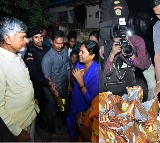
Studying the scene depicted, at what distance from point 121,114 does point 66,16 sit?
7382 millimetres

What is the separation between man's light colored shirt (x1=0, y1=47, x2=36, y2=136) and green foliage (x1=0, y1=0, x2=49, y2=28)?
11.7ft

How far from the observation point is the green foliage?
5861 mm

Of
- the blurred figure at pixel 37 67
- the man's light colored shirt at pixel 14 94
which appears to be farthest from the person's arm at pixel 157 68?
the blurred figure at pixel 37 67

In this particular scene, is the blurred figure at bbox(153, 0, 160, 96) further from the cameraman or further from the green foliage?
the green foliage

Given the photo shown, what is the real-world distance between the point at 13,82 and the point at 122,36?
1.10m

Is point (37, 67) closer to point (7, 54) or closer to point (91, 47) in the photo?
point (91, 47)

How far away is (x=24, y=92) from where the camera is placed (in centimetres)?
261

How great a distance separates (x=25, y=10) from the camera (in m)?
6.21

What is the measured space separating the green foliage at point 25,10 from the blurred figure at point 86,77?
10.6ft

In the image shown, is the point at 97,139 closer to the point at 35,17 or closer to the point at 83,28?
the point at 35,17

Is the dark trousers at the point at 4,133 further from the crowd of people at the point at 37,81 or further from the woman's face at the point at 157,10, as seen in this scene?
the woman's face at the point at 157,10

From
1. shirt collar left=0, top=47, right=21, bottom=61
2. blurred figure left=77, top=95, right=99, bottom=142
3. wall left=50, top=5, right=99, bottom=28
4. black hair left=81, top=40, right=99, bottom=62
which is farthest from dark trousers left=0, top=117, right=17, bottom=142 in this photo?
wall left=50, top=5, right=99, bottom=28

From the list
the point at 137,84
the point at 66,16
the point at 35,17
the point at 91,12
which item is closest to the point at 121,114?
the point at 137,84

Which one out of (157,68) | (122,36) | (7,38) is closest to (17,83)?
(7,38)
